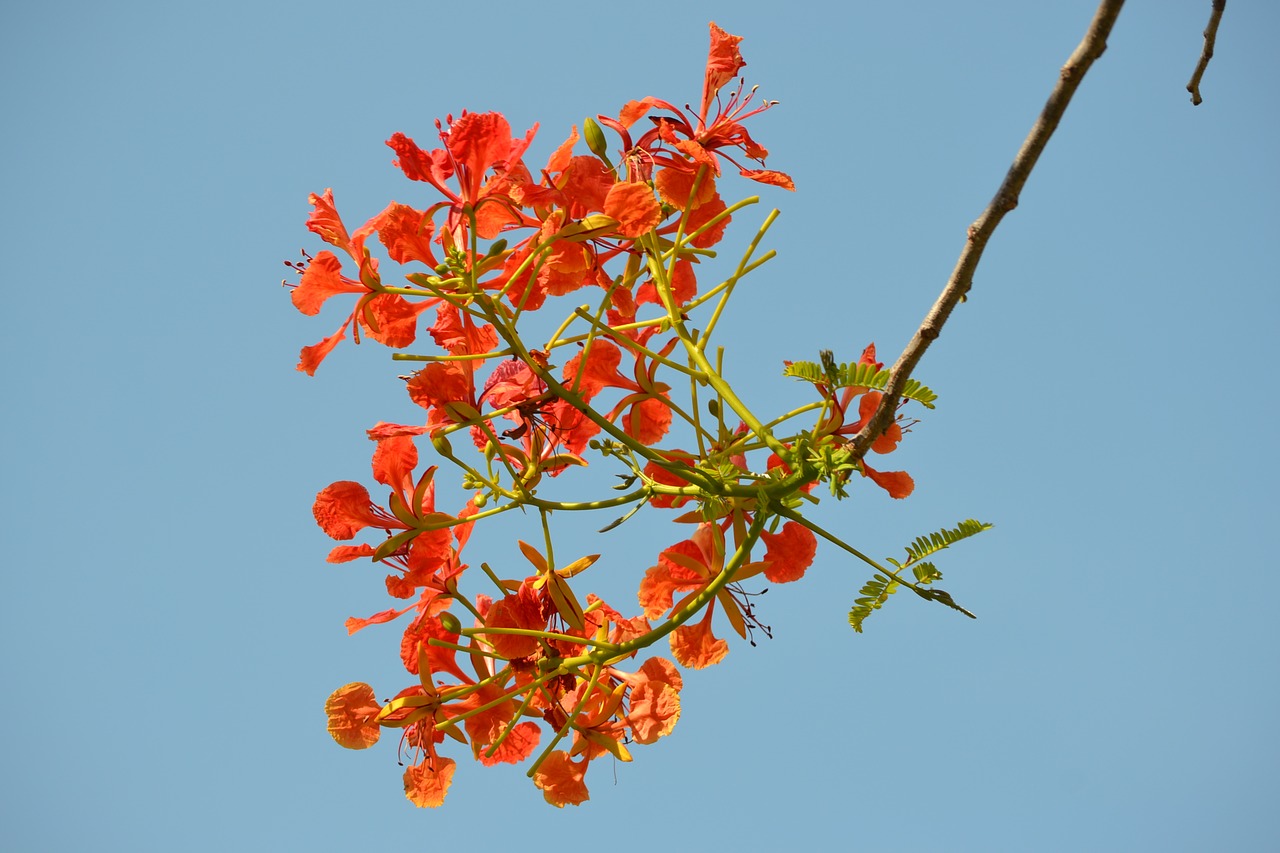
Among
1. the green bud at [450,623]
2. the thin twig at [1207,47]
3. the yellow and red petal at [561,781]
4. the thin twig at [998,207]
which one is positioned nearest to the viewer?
the thin twig at [998,207]

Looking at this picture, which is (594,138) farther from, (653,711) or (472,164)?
(653,711)

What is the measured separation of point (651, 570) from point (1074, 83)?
1068 millimetres

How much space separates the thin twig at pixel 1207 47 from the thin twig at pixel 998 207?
0.56 metres

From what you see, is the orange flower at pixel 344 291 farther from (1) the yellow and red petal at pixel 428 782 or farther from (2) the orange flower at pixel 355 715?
(1) the yellow and red petal at pixel 428 782

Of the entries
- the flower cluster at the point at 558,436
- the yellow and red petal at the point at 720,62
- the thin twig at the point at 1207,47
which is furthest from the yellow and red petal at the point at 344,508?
the thin twig at the point at 1207,47

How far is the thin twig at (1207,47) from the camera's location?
5.67 ft

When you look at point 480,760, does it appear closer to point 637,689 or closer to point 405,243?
point 637,689

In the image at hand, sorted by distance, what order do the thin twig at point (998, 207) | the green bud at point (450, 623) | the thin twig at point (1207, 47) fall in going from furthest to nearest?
the green bud at point (450, 623), the thin twig at point (1207, 47), the thin twig at point (998, 207)

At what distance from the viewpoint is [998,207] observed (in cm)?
145

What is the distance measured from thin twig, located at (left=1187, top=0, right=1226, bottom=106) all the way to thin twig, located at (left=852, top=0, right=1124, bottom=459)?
0.56 m

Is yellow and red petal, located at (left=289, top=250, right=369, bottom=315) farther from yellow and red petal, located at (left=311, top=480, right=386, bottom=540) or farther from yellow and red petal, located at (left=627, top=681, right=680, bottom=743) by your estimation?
yellow and red petal, located at (left=627, top=681, right=680, bottom=743)

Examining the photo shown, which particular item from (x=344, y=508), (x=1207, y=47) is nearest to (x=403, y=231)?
(x=344, y=508)

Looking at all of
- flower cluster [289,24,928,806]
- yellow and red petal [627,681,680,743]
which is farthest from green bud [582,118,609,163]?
yellow and red petal [627,681,680,743]

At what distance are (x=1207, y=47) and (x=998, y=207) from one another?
668 mm
